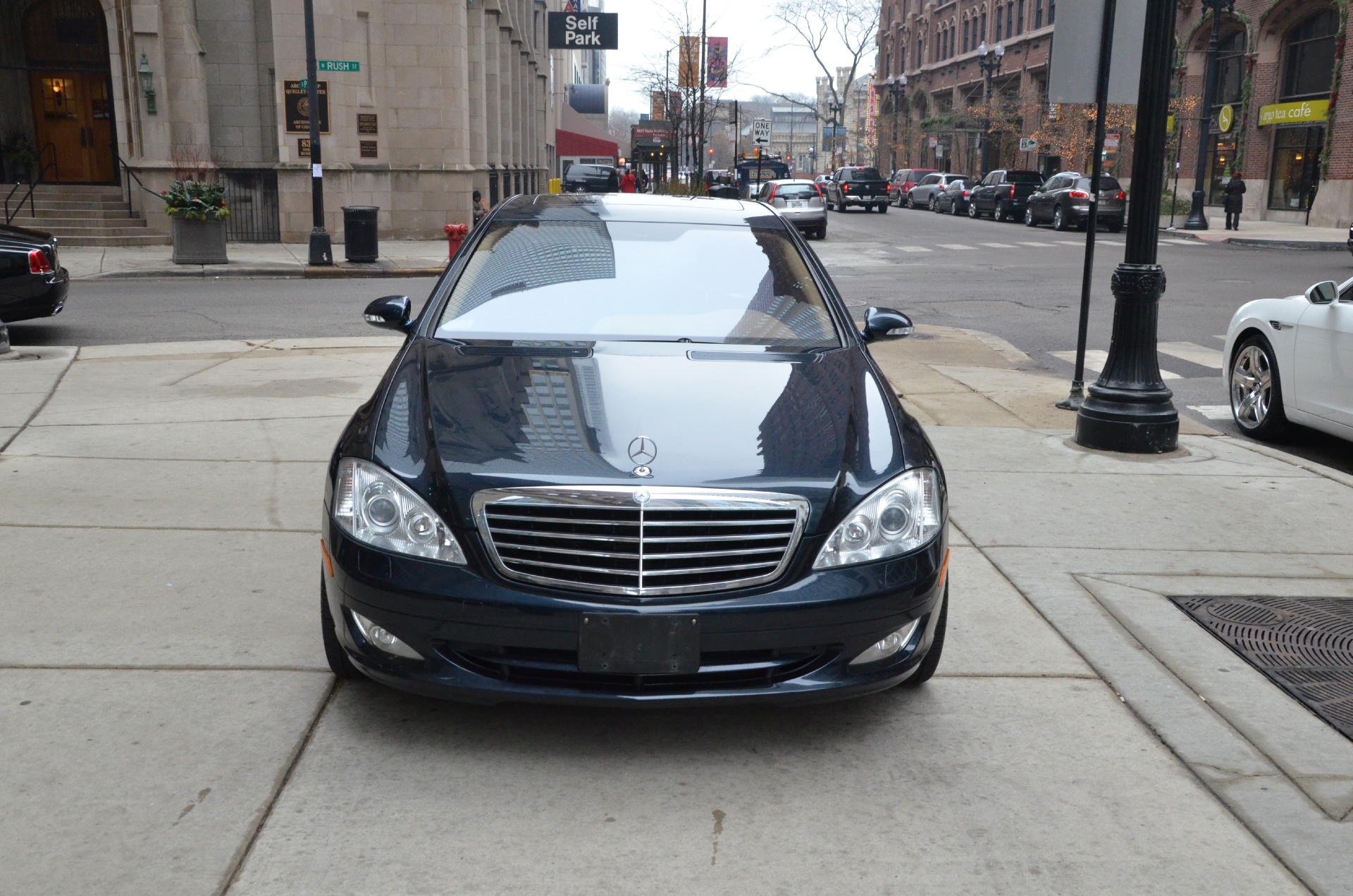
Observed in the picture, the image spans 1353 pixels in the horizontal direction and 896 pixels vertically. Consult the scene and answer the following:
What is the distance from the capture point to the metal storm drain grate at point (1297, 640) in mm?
4293

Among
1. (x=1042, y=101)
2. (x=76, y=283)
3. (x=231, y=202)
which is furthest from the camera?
(x=1042, y=101)

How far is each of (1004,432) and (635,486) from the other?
5.33 meters

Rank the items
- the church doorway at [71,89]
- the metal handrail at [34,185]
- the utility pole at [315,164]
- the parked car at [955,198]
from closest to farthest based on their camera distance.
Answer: the utility pole at [315,164], the metal handrail at [34,185], the church doorway at [71,89], the parked car at [955,198]

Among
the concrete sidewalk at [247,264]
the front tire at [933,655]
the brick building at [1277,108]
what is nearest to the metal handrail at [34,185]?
the concrete sidewalk at [247,264]

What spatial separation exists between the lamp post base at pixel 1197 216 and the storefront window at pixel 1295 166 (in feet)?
18.8

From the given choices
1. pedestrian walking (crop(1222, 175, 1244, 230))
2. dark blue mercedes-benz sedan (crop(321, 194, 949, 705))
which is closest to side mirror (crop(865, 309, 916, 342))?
dark blue mercedes-benz sedan (crop(321, 194, 949, 705))

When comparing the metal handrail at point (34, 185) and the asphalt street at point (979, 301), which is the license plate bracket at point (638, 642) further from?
the metal handrail at point (34, 185)

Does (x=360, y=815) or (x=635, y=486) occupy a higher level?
(x=635, y=486)

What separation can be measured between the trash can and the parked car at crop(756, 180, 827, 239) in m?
12.0

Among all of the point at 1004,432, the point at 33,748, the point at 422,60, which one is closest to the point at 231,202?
the point at 422,60

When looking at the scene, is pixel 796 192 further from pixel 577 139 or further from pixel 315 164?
pixel 577 139

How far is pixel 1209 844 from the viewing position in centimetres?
333

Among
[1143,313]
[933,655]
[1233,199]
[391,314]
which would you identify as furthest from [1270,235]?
[933,655]

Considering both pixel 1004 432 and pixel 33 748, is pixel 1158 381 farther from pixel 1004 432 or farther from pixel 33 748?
pixel 33 748
